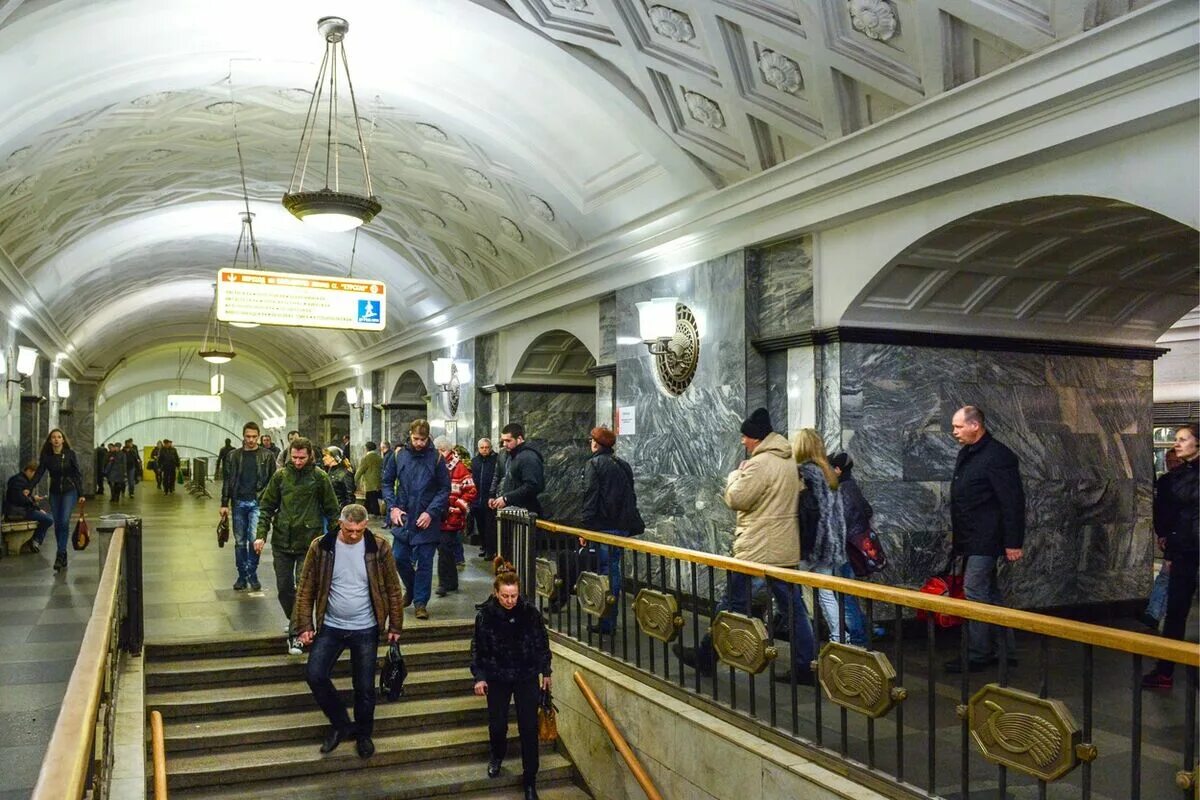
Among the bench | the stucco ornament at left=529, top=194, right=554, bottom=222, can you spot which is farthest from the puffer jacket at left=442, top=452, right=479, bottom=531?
the bench

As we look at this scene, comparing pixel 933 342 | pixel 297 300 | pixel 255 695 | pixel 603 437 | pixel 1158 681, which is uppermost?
pixel 297 300

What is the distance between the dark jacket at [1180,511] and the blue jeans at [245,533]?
7385 millimetres

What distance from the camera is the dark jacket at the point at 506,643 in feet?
20.5

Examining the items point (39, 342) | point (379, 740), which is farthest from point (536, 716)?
point (39, 342)

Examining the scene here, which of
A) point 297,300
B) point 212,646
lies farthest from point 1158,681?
point 297,300

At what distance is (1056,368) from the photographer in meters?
8.23

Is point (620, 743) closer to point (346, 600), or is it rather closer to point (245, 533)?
point (346, 600)

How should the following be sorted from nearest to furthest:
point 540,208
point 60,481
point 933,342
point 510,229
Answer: point 933,342 → point 60,481 → point 540,208 → point 510,229

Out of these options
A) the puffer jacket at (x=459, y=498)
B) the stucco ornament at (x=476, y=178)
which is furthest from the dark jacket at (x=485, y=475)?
the stucco ornament at (x=476, y=178)

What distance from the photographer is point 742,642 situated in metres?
5.42

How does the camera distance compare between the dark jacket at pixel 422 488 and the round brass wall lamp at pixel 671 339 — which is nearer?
the dark jacket at pixel 422 488

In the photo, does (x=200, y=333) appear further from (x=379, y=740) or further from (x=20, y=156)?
(x=379, y=740)

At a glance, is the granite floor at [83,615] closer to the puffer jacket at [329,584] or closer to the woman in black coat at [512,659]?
the puffer jacket at [329,584]

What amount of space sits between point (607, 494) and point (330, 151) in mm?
6304
